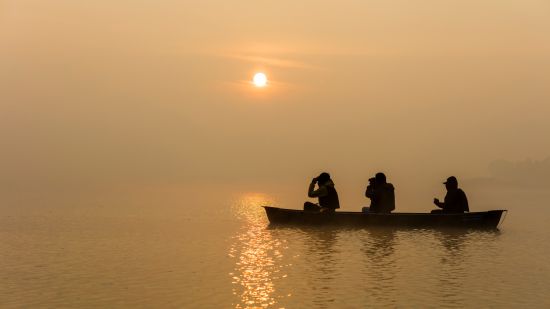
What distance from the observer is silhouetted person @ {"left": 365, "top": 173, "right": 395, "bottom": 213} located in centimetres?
3338

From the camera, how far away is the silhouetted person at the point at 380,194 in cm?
3338

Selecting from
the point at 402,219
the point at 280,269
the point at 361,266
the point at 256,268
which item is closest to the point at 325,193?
the point at 402,219

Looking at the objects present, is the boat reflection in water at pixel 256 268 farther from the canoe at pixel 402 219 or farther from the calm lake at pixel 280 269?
the canoe at pixel 402 219

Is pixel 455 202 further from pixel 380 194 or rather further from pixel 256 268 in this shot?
pixel 256 268

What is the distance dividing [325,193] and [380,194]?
99.5 inches

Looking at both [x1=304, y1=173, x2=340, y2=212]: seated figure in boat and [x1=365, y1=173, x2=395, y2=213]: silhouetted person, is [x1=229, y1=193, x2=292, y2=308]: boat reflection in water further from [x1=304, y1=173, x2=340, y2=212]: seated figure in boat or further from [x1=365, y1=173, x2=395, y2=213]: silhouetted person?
[x1=365, y1=173, x2=395, y2=213]: silhouetted person

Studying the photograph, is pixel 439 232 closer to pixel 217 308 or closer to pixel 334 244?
pixel 334 244

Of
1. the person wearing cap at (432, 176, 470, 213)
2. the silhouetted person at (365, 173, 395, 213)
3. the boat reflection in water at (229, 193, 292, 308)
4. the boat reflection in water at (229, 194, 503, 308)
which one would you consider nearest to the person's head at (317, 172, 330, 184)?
the silhouetted person at (365, 173, 395, 213)

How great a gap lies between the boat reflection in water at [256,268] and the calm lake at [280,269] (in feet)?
0.11

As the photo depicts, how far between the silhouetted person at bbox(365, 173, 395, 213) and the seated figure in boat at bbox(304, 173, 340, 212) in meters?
1.55

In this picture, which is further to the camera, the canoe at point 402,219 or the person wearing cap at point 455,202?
the canoe at point 402,219

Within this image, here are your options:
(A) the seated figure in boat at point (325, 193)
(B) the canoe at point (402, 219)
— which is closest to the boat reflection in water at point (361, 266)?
(B) the canoe at point (402, 219)

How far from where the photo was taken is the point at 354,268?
21.7 m

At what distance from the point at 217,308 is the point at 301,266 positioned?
6.58m
